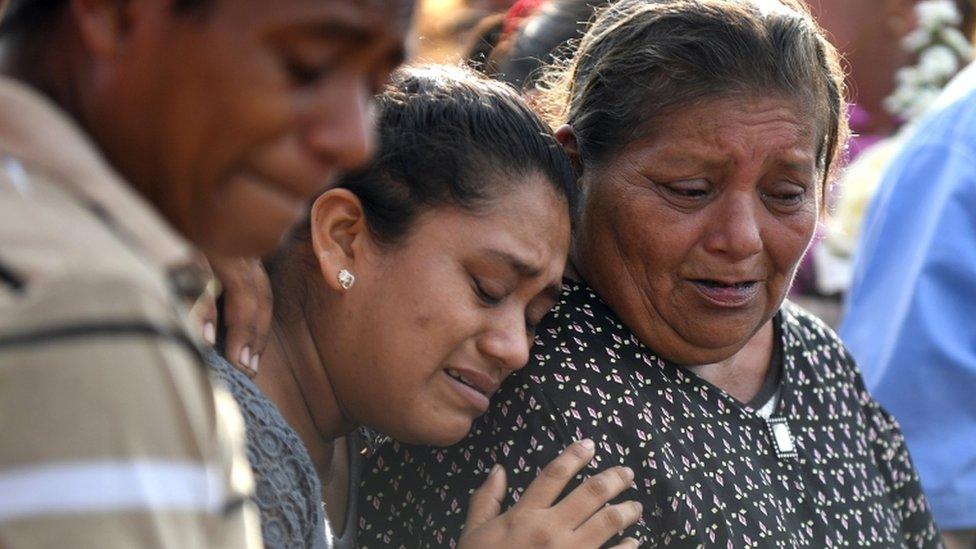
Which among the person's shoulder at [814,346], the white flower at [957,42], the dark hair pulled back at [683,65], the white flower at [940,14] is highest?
the dark hair pulled back at [683,65]

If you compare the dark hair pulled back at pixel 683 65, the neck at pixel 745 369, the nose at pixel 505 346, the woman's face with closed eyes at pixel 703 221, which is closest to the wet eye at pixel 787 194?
the woman's face with closed eyes at pixel 703 221

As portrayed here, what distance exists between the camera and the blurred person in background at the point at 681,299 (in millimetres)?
2553

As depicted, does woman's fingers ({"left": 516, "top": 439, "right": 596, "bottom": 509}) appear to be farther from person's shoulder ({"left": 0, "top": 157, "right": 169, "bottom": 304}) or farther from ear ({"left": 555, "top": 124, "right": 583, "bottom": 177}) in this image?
person's shoulder ({"left": 0, "top": 157, "right": 169, "bottom": 304})

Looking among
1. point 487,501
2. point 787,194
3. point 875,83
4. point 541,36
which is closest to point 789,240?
point 787,194

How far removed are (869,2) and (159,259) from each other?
5.42 metres

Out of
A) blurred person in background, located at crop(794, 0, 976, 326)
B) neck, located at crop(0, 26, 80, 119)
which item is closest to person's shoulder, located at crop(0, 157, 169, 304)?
neck, located at crop(0, 26, 80, 119)

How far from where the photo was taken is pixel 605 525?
2.38 meters

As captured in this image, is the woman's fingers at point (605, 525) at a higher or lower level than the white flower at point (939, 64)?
higher

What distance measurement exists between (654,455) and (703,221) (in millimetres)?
495

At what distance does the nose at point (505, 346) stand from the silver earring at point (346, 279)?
0.25 m

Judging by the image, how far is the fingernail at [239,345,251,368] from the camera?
7.52 ft

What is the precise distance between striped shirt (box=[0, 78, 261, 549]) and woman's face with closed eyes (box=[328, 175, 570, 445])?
1.40 metres

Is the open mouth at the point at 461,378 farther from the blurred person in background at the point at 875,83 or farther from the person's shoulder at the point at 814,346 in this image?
the blurred person in background at the point at 875,83

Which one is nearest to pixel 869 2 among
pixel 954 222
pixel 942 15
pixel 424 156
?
pixel 942 15
